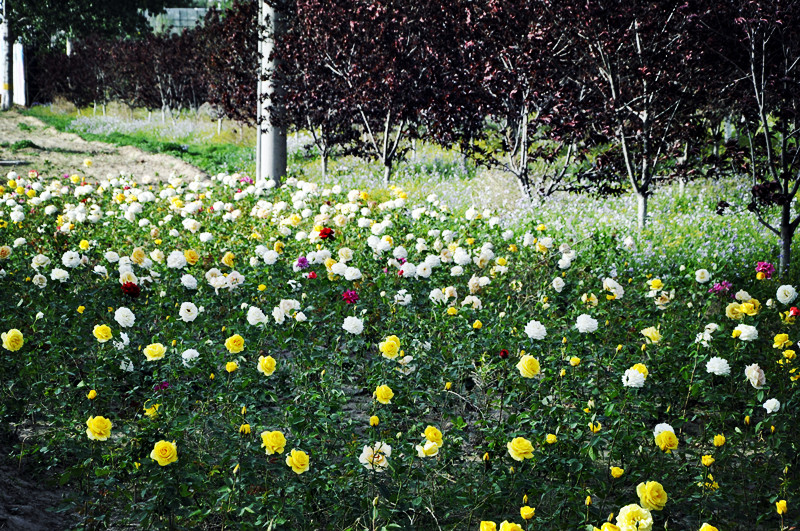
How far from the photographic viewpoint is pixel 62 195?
7305 millimetres

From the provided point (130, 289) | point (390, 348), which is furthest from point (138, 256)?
point (390, 348)

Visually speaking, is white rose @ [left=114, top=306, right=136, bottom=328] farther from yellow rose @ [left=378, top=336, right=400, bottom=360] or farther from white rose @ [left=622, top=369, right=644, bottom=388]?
white rose @ [left=622, top=369, right=644, bottom=388]

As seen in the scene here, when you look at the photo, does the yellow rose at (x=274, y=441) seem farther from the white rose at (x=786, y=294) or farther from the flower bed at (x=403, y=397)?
the white rose at (x=786, y=294)

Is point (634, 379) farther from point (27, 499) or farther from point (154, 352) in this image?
point (27, 499)

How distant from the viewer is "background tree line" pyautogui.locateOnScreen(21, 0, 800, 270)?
5.79 m

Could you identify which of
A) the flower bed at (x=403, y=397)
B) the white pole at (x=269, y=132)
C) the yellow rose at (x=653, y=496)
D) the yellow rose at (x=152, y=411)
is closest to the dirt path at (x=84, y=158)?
the white pole at (x=269, y=132)

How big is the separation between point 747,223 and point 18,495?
750 cm

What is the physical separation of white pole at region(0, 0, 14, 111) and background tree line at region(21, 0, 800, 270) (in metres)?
18.0

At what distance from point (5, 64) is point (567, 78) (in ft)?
82.1

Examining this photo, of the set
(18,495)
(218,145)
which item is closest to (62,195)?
(18,495)

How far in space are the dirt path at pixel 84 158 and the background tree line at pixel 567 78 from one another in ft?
5.79

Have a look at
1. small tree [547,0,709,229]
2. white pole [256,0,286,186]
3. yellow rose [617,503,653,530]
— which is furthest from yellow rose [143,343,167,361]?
white pole [256,0,286,186]

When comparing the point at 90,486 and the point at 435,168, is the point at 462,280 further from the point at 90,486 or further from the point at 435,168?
the point at 435,168

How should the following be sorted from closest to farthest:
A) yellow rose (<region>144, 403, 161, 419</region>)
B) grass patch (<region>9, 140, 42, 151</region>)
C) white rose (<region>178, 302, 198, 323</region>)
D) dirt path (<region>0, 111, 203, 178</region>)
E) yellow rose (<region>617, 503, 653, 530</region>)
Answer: yellow rose (<region>617, 503, 653, 530</region>) → yellow rose (<region>144, 403, 161, 419</region>) → white rose (<region>178, 302, 198, 323</region>) → dirt path (<region>0, 111, 203, 178</region>) → grass patch (<region>9, 140, 42, 151</region>)
